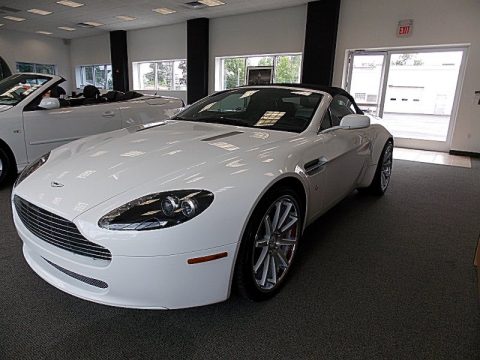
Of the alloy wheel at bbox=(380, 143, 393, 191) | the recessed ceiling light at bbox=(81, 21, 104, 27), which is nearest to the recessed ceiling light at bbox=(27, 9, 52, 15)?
the recessed ceiling light at bbox=(81, 21, 104, 27)

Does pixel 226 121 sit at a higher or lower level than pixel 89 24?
lower

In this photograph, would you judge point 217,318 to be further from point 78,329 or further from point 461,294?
Result: point 461,294

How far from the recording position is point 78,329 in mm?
1465

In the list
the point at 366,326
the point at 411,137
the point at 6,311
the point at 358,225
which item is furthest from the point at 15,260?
the point at 411,137

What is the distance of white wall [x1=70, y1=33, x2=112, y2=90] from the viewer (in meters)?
13.4

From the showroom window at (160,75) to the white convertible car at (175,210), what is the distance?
10.1 meters

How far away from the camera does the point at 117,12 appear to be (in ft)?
31.1

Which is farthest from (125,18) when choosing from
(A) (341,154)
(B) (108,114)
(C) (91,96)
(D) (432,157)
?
(A) (341,154)

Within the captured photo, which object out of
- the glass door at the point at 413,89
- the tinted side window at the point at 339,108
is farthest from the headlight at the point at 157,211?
the glass door at the point at 413,89

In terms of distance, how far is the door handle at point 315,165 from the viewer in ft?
6.06

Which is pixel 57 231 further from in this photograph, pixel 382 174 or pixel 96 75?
pixel 96 75

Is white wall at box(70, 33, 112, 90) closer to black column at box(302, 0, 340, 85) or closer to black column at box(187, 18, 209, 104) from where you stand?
black column at box(187, 18, 209, 104)

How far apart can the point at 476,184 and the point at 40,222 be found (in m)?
4.97

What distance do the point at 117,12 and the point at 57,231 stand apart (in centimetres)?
1002
